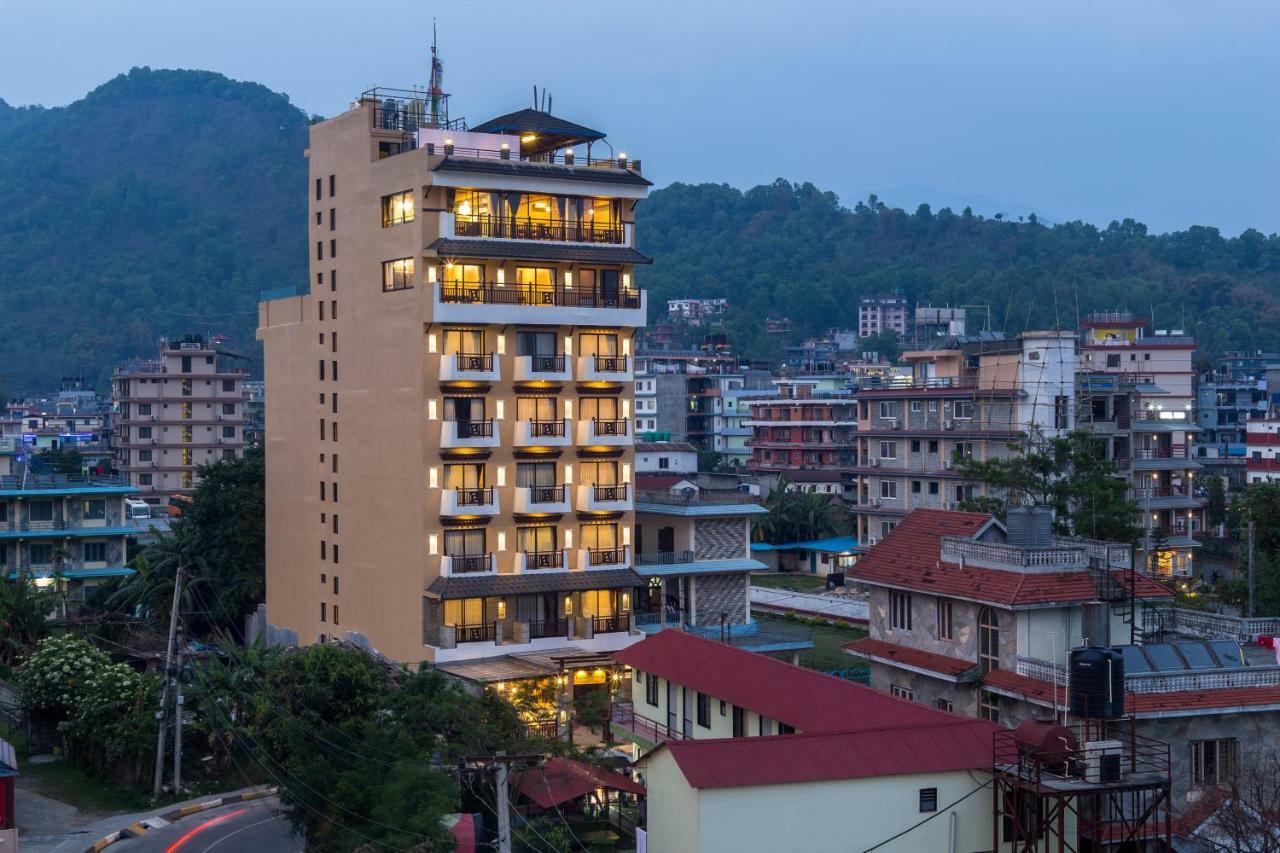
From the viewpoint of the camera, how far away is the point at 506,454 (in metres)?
56.1

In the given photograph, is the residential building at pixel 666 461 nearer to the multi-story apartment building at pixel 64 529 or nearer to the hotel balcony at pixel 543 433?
the multi-story apartment building at pixel 64 529

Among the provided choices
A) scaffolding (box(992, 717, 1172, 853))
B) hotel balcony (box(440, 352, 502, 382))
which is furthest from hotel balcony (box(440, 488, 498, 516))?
scaffolding (box(992, 717, 1172, 853))

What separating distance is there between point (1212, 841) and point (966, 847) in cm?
536

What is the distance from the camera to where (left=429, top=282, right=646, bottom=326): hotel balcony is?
178ft

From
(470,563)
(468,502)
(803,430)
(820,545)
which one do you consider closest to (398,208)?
(468,502)

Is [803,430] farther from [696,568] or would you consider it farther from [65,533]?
[65,533]

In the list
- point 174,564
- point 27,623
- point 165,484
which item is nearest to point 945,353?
point 174,564

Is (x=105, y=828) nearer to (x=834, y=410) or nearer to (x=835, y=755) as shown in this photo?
(x=835, y=755)

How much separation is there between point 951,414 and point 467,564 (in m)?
35.4

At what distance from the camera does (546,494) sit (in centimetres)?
5622

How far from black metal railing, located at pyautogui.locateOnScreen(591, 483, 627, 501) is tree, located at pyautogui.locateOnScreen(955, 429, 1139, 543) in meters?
13.5

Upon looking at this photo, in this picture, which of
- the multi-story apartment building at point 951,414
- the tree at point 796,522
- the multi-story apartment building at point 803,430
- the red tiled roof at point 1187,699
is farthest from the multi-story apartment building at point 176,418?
the red tiled roof at point 1187,699

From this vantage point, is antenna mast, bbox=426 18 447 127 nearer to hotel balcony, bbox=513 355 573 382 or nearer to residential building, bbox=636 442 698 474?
hotel balcony, bbox=513 355 573 382

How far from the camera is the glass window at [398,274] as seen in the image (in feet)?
183
